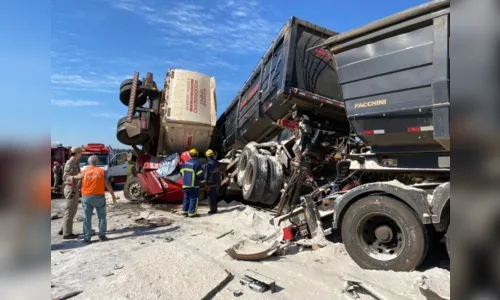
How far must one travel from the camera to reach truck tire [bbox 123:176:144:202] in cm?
905

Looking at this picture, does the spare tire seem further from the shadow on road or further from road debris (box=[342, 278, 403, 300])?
road debris (box=[342, 278, 403, 300])

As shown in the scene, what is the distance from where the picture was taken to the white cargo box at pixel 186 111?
8.10 m

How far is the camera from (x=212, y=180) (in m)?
7.52

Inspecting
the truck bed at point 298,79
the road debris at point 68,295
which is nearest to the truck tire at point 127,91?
the truck bed at point 298,79

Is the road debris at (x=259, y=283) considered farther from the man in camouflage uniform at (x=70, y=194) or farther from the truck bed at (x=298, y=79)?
the man in camouflage uniform at (x=70, y=194)

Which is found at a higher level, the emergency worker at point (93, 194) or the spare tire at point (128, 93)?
the spare tire at point (128, 93)

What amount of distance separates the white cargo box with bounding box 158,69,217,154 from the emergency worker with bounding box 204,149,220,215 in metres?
1.08

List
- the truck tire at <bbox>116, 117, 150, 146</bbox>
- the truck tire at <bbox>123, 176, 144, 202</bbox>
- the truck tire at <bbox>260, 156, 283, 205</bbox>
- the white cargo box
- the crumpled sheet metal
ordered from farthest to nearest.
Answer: the truck tire at <bbox>123, 176, 144, 202</bbox>, the truck tire at <bbox>116, 117, 150, 146</bbox>, the white cargo box, the truck tire at <bbox>260, 156, 283, 205</bbox>, the crumpled sheet metal

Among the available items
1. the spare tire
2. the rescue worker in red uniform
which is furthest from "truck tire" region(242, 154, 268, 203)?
the spare tire

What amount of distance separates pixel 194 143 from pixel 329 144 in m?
4.13

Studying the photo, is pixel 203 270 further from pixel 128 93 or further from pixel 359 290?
pixel 128 93

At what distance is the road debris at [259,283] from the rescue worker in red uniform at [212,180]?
4.01 meters
